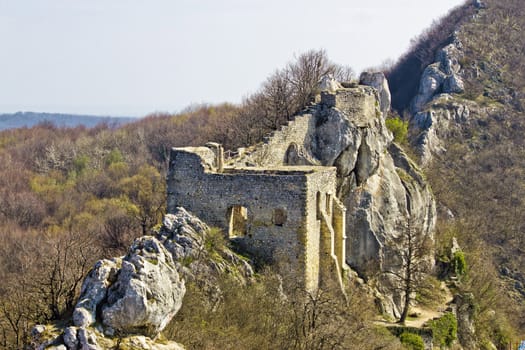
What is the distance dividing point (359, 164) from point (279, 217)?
11867 mm

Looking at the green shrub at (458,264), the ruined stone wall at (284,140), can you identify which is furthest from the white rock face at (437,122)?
the ruined stone wall at (284,140)

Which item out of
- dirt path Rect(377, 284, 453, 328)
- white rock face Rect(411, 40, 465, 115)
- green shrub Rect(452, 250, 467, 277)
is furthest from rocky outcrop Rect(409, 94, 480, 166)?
dirt path Rect(377, 284, 453, 328)

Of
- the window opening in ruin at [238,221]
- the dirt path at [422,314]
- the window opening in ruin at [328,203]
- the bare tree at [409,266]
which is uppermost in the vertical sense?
the window opening in ruin at [328,203]

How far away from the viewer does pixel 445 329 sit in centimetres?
3497

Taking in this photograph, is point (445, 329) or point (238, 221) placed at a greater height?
point (238, 221)

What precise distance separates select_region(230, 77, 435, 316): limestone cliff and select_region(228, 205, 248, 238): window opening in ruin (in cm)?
383

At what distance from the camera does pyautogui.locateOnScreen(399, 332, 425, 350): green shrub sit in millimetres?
31812

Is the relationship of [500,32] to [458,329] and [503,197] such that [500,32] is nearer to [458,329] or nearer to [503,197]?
[503,197]

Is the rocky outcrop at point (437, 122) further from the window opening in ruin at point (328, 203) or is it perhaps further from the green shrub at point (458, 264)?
the window opening in ruin at point (328, 203)

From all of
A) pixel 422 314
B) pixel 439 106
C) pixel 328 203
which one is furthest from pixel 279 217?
pixel 439 106

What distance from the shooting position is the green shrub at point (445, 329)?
3419 centimetres

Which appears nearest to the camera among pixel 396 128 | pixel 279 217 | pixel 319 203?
pixel 279 217

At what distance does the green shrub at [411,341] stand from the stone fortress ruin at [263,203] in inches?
214

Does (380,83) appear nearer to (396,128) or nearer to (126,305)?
(396,128)
